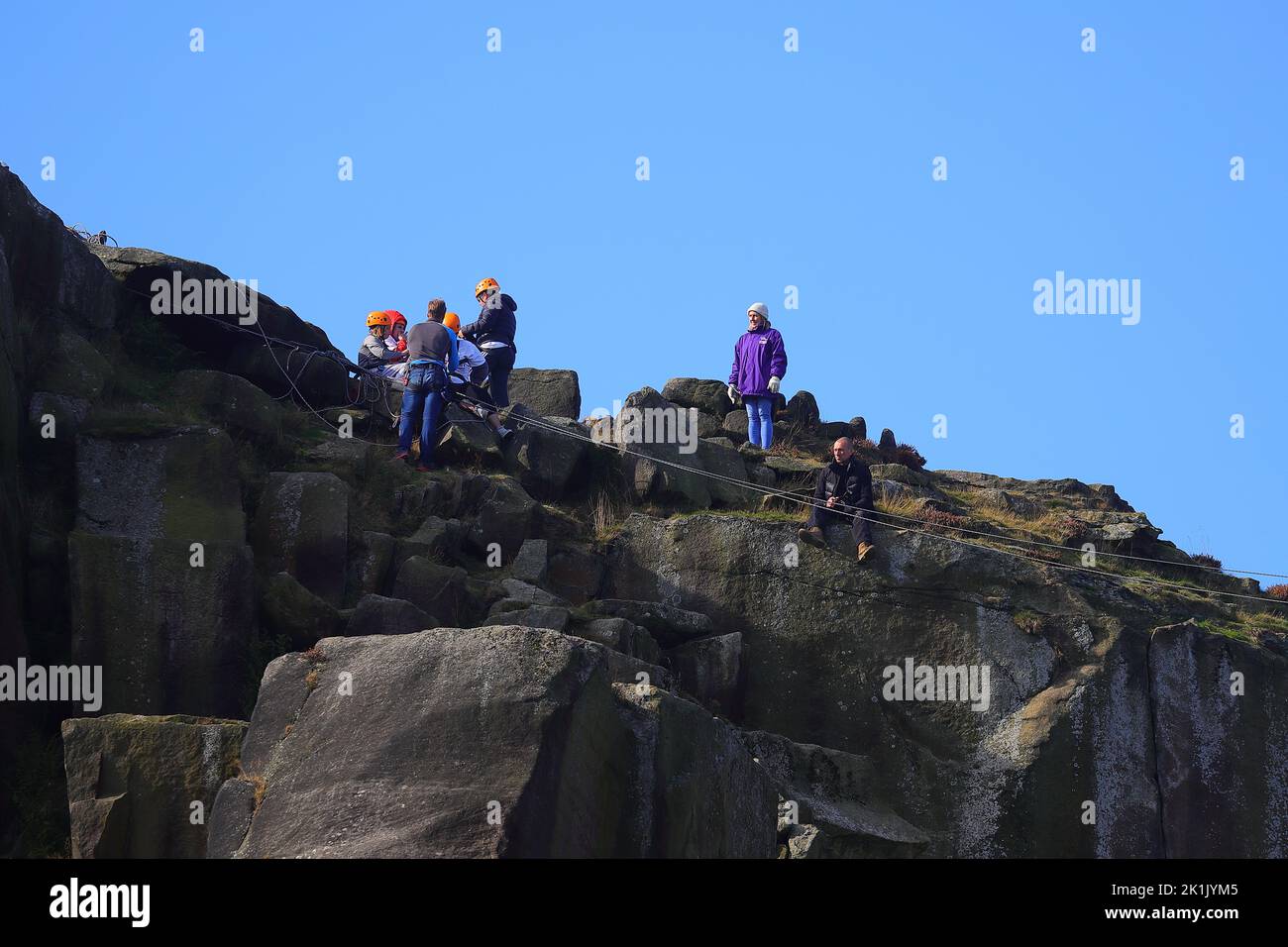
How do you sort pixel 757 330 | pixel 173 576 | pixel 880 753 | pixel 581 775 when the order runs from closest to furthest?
pixel 581 775, pixel 173 576, pixel 880 753, pixel 757 330

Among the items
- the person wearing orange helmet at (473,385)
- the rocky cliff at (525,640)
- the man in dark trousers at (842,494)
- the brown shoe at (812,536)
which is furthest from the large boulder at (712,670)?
the person wearing orange helmet at (473,385)

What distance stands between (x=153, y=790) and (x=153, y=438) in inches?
186

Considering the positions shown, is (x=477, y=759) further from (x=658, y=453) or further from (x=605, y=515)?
(x=658, y=453)

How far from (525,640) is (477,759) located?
115 centimetres

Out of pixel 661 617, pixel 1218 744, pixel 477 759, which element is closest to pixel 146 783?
pixel 477 759

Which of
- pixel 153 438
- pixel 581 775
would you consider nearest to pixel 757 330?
pixel 153 438

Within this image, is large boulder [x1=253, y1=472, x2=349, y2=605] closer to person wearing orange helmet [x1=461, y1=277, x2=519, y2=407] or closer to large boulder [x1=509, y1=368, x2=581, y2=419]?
person wearing orange helmet [x1=461, y1=277, x2=519, y2=407]

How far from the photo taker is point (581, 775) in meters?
13.4

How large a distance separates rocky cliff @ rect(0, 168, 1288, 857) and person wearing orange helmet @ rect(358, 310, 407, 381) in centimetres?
66

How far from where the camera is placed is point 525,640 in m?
13.5

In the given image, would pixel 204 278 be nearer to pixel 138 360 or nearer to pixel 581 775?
pixel 138 360

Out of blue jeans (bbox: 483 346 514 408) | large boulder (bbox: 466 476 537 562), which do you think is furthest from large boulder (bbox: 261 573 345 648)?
blue jeans (bbox: 483 346 514 408)
